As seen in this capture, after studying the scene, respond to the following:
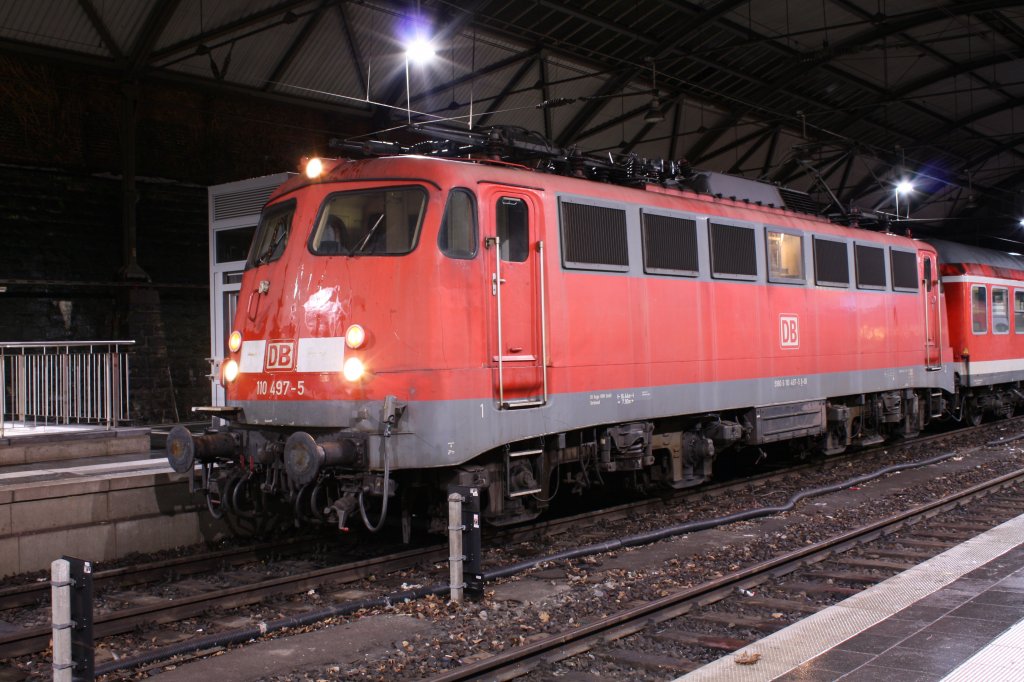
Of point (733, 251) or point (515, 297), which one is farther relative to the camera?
point (733, 251)

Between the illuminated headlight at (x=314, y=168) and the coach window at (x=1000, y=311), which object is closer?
the illuminated headlight at (x=314, y=168)

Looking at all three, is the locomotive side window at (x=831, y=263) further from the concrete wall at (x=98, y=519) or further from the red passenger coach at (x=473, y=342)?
the concrete wall at (x=98, y=519)

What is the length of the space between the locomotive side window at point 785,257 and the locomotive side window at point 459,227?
5648 mm

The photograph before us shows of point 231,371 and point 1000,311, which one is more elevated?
point 1000,311

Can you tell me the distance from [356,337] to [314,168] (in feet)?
6.28

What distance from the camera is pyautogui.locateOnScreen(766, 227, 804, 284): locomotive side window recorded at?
12992mm

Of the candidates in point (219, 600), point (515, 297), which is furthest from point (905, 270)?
point (219, 600)

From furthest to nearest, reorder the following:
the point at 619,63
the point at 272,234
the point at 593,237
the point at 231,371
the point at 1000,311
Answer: the point at 619,63 < the point at 1000,311 < the point at 593,237 < the point at 272,234 < the point at 231,371

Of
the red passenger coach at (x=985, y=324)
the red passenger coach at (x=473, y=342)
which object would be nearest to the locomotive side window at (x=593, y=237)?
the red passenger coach at (x=473, y=342)

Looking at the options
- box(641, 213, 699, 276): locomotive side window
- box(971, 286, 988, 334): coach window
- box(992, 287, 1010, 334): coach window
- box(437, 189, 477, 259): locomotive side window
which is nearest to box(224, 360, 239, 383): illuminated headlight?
box(437, 189, 477, 259): locomotive side window

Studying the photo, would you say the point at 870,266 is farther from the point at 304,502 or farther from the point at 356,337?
the point at 304,502

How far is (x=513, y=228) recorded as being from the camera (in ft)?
30.2

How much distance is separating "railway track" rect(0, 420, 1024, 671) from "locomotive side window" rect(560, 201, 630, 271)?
2.98 m

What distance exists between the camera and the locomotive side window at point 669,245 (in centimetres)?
1084
